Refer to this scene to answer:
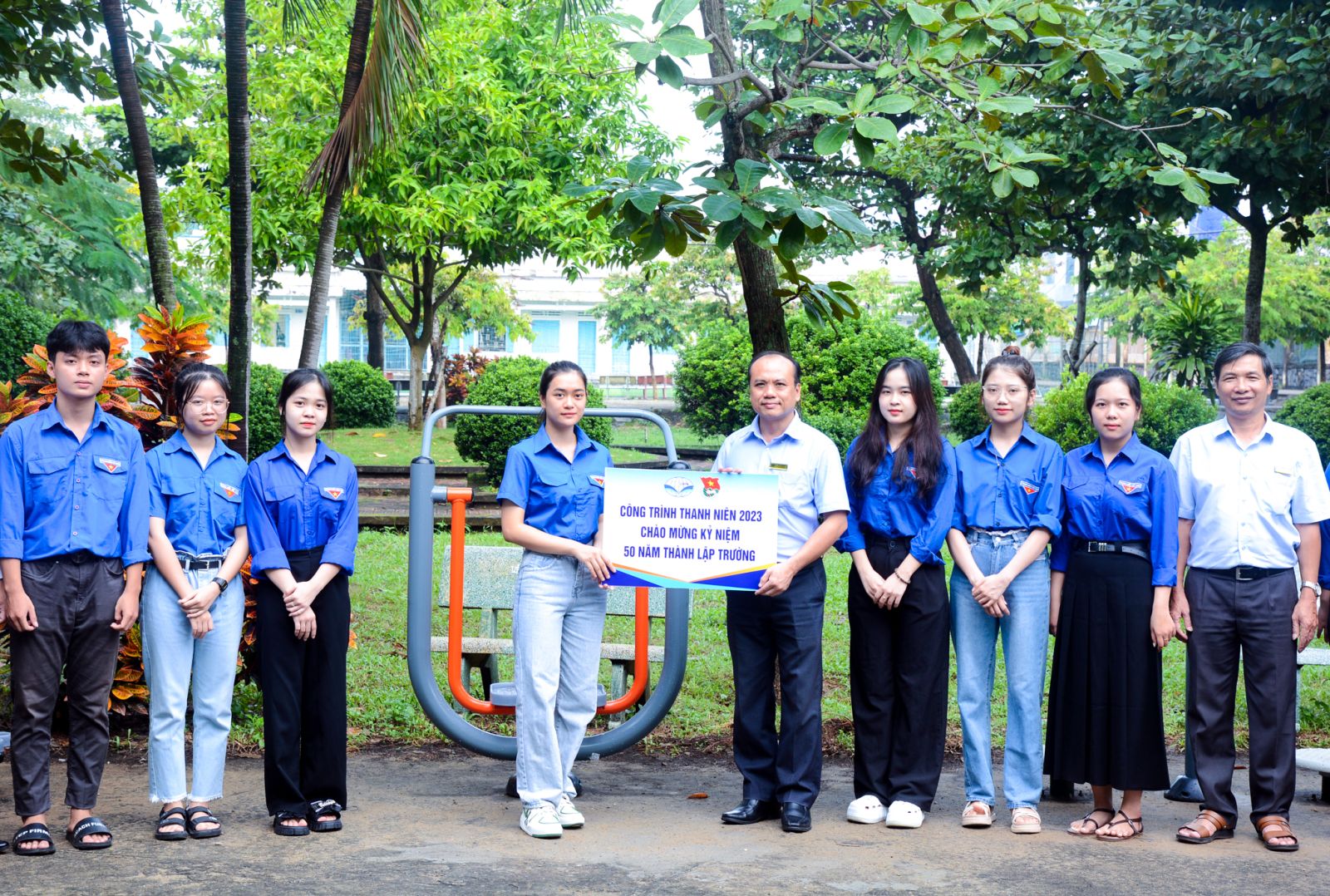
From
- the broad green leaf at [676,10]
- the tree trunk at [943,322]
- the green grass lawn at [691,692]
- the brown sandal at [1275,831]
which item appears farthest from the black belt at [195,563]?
the tree trunk at [943,322]

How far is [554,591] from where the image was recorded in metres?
4.78

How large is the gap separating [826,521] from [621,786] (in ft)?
5.01

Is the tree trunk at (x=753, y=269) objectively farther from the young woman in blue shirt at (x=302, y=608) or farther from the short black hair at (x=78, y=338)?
the short black hair at (x=78, y=338)

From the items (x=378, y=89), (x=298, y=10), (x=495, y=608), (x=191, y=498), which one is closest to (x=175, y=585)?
(x=191, y=498)

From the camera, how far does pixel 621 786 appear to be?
5461 millimetres

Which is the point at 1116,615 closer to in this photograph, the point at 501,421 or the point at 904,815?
the point at 904,815

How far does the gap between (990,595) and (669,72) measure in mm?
2216

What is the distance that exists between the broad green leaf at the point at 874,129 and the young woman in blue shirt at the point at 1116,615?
1182 mm

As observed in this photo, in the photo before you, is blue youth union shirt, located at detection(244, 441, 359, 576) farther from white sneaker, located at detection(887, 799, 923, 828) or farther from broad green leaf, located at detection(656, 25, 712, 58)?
white sneaker, located at detection(887, 799, 923, 828)

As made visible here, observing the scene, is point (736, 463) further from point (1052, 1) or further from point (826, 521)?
point (1052, 1)

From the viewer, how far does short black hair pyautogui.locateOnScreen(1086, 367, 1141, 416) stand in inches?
186

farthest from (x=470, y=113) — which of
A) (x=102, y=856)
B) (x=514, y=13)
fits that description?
(x=102, y=856)

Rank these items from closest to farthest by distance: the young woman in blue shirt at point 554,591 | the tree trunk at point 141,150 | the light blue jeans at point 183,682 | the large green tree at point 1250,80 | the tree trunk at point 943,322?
the light blue jeans at point 183,682, the young woman in blue shirt at point 554,591, the tree trunk at point 141,150, the large green tree at point 1250,80, the tree trunk at point 943,322

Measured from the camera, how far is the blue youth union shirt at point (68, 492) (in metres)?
4.31
